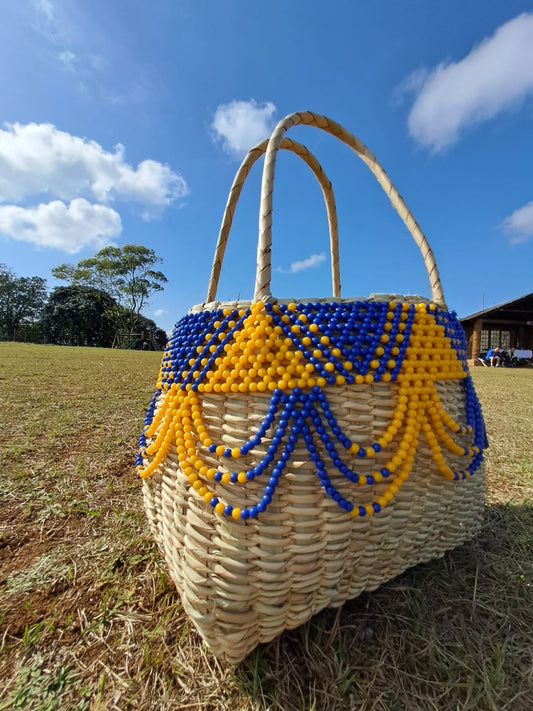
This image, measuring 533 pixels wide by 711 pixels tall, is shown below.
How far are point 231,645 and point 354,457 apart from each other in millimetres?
458

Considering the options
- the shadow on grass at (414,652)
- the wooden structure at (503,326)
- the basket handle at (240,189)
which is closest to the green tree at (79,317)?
the wooden structure at (503,326)

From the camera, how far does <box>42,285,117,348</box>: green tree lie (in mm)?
28219

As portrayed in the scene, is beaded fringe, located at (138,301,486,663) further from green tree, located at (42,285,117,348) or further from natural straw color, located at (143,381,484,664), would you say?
green tree, located at (42,285,117,348)

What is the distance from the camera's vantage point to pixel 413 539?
93 cm

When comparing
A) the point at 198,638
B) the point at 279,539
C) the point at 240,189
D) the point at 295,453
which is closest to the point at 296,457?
the point at 295,453

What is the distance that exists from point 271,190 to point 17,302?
39.0 meters

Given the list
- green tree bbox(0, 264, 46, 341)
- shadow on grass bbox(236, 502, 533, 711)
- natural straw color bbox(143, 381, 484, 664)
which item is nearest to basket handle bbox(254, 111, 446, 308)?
natural straw color bbox(143, 381, 484, 664)

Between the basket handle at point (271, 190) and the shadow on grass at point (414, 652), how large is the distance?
0.83 meters

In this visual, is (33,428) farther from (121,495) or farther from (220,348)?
(220,348)

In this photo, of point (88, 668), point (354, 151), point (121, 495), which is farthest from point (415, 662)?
point (354, 151)

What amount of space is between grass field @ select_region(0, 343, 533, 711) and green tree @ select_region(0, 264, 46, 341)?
119ft

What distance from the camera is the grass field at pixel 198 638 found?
2.49 ft

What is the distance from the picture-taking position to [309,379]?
0.77m

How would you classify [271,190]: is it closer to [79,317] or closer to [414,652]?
[414,652]
